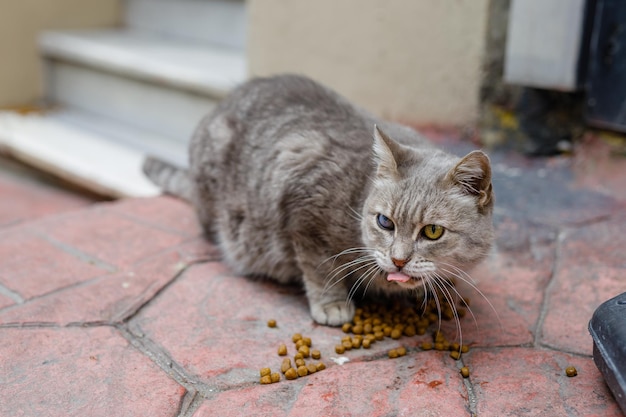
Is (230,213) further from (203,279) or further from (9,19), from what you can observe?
(9,19)

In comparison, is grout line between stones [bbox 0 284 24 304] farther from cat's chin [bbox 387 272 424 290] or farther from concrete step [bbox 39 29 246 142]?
concrete step [bbox 39 29 246 142]

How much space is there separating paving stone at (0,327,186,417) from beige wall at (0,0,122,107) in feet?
11.5

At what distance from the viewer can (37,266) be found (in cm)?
267

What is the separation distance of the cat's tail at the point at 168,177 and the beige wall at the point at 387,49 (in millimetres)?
890

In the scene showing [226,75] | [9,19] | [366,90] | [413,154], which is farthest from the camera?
[9,19]

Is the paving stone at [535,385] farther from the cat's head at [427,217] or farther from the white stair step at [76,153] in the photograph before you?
the white stair step at [76,153]

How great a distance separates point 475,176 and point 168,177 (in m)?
2.03

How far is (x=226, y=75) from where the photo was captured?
13.7 feet

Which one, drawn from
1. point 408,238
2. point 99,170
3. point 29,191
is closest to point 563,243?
point 408,238

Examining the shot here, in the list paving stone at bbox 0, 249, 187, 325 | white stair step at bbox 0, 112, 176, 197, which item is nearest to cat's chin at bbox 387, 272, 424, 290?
paving stone at bbox 0, 249, 187, 325

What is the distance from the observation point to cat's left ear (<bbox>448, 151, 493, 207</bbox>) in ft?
6.56

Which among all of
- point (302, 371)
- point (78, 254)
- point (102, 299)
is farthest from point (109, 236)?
point (302, 371)

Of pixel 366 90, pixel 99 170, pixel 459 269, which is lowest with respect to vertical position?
pixel 99 170

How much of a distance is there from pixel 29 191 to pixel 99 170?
804 millimetres
